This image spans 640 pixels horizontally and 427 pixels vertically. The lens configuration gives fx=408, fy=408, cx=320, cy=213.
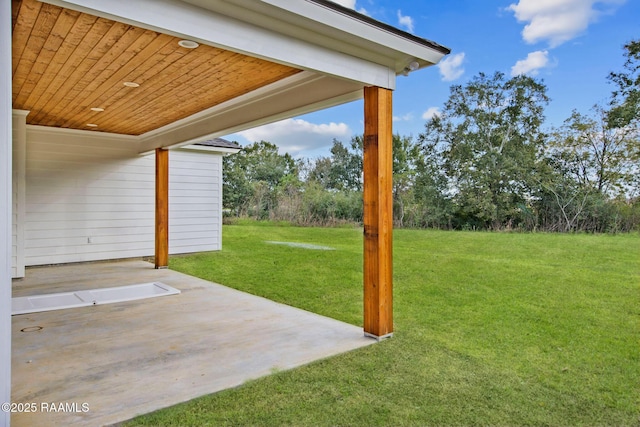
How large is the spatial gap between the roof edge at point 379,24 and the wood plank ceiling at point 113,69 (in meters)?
0.95

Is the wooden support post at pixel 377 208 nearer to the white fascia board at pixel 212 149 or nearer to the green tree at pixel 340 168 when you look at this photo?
the white fascia board at pixel 212 149

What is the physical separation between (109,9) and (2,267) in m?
1.47

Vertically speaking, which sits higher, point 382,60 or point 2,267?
point 382,60

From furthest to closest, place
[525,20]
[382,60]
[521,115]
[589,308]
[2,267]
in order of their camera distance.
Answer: [521,115]
[525,20]
[589,308]
[382,60]
[2,267]

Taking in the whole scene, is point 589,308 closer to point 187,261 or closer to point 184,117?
point 184,117

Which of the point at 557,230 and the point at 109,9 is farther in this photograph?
the point at 557,230

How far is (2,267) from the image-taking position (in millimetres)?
1986

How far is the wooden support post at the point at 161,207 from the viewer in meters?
7.48

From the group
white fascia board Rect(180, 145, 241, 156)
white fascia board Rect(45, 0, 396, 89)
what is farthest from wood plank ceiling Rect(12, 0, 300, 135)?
white fascia board Rect(180, 145, 241, 156)

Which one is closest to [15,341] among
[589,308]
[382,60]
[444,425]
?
[444,425]

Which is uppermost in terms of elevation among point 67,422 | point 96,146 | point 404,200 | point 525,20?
point 525,20

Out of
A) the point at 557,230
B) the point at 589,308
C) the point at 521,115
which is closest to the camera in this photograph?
the point at 589,308

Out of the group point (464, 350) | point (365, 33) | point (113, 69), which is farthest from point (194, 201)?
point (464, 350)

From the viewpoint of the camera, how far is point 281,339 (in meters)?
3.71
